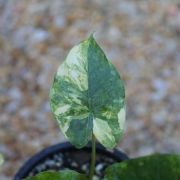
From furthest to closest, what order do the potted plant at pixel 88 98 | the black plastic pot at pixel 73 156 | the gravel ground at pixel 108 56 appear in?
the gravel ground at pixel 108 56 → the black plastic pot at pixel 73 156 → the potted plant at pixel 88 98

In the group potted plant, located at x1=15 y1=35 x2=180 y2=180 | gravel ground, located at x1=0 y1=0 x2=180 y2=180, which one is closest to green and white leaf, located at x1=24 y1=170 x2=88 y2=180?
potted plant, located at x1=15 y1=35 x2=180 y2=180

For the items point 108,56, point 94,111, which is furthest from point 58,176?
point 108,56

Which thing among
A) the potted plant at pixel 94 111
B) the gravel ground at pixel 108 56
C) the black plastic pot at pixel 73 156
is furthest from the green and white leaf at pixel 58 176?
the gravel ground at pixel 108 56

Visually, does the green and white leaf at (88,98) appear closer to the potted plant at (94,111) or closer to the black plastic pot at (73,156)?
the potted plant at (94,111)

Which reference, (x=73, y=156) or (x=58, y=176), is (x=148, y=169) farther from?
(x=73, y=156)

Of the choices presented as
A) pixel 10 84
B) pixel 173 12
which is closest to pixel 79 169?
pixel 10 84

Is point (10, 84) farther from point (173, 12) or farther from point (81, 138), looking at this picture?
point (81, 138)
